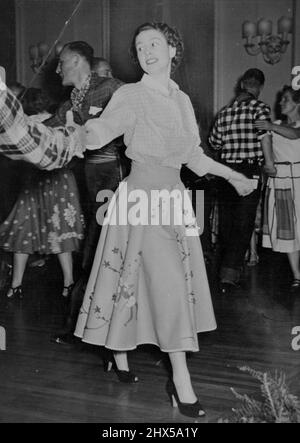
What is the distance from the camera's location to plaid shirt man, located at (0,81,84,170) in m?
1.47

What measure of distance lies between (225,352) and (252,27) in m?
1.04

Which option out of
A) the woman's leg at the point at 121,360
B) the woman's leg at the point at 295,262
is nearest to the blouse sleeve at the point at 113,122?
the woman's leg at the point at 121,360

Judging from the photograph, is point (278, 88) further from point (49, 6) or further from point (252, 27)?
point (49, 6)

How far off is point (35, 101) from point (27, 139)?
2.40 ft

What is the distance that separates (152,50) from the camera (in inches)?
75.0

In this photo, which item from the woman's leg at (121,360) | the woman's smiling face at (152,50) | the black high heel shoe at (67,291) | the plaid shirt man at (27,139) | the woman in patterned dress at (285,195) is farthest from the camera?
the black high heel shoe at (67,291)

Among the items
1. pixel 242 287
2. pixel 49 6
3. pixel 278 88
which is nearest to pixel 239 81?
pixel 278 88

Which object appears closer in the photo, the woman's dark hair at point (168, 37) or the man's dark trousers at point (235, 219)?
the woman's dark hair at point (168, 37)

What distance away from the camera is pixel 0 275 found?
10.2 ft

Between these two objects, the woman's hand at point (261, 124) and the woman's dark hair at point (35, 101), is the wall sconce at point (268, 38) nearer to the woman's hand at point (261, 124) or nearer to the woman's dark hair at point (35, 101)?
the woman's hand at point (261, 124)

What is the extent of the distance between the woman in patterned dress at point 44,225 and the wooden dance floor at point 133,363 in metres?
0.18

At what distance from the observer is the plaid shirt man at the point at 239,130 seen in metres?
2.24

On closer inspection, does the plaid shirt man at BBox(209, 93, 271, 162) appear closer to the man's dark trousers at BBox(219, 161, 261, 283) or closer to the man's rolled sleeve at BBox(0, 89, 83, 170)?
the man's dark trousers at BBox(219, 161, 261, 283)

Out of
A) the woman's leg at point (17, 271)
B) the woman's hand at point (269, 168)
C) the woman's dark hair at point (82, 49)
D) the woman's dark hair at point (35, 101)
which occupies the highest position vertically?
the woman's dark hair at point (82, 49)
